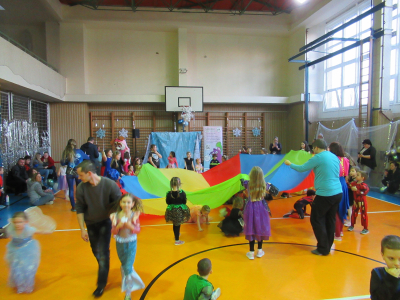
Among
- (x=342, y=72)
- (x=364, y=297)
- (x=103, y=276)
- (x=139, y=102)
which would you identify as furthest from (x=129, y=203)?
(x=342, y=72)

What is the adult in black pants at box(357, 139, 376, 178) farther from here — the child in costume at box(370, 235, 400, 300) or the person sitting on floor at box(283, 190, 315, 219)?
the child in costume at box(370, 235, 400, 300)

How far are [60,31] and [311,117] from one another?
9.98 meters

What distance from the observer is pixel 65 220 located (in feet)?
15.1

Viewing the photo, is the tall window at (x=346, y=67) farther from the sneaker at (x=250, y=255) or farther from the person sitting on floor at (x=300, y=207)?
the sneaker at (x=250, y=255)

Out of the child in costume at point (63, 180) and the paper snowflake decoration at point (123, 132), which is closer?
the child in costume at point (63, 180)

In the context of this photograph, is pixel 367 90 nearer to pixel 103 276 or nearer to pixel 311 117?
pixel 311 117

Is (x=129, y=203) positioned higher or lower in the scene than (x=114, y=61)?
lower

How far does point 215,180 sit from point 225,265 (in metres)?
2.38

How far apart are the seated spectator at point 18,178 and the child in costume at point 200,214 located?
4.80 metres

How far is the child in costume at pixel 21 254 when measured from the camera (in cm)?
234

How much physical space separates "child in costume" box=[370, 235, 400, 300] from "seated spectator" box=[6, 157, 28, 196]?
290 inches

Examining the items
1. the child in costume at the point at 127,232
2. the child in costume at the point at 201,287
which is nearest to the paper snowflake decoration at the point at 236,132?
the child in costume at the point at 127,232

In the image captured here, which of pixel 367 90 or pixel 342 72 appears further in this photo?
pixel 342 72

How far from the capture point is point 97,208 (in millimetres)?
2275
